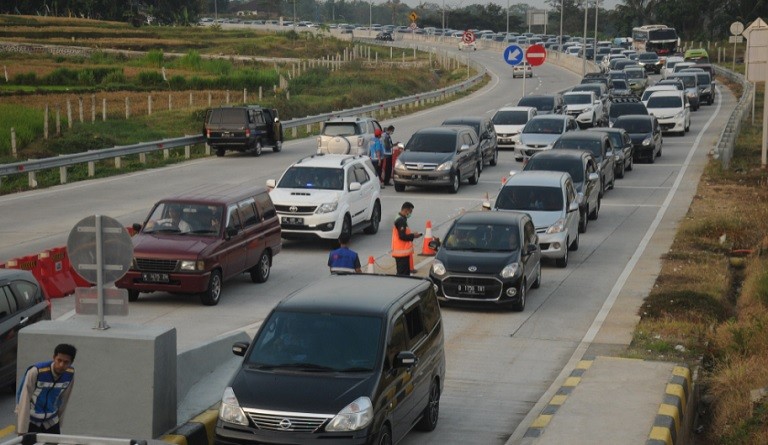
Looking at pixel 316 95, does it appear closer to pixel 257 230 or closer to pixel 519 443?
pixel 257 230

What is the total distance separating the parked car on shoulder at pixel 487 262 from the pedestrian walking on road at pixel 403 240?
546mm

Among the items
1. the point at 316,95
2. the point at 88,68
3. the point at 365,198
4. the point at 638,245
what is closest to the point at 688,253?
the point at 638,245

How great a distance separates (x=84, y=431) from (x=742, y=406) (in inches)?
293

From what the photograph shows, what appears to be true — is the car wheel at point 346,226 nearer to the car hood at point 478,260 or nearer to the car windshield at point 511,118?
the car hood at point 478,260

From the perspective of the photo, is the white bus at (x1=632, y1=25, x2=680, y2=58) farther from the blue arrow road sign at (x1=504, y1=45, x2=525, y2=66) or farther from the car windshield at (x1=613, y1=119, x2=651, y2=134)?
the car windshield at (x1=613, y1=119, x2=651, y2=134)

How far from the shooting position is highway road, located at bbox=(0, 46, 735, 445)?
1558cm

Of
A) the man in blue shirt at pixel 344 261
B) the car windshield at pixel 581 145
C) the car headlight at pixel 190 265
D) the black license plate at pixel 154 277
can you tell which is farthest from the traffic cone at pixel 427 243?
the car windshield at pixel 581 145

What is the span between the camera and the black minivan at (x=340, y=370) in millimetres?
11125

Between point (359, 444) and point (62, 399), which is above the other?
point (62, 399)

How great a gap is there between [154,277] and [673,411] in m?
9.51

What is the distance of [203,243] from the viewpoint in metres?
20.2

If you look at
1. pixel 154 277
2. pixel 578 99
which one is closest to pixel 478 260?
pixel 154 277

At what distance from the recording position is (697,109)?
210 ft

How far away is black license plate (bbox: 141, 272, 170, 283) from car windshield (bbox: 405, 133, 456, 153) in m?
15.7
